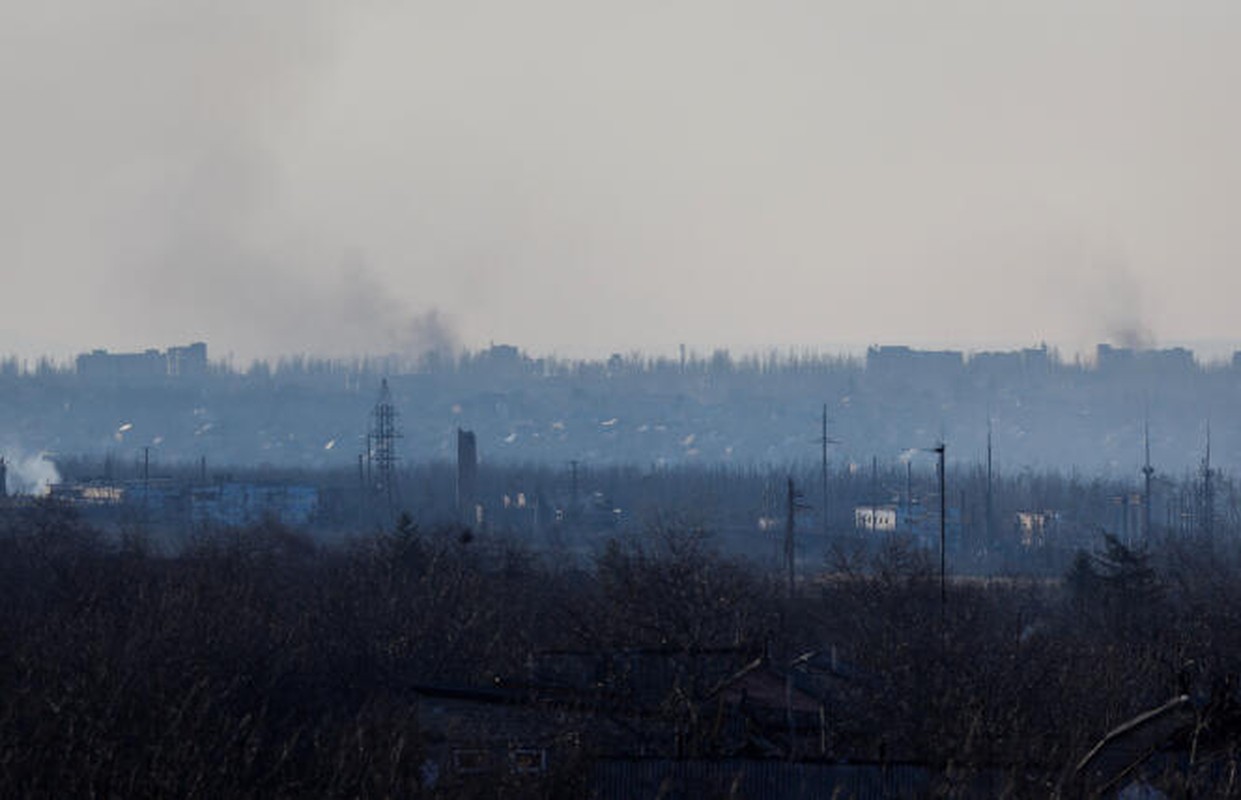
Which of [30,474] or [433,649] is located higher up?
[30,474]

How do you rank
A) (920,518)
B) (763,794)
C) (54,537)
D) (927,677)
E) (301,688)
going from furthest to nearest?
1. (920,518)
2. (54,537)
3. (301,688)
4. (927,677)
5. (763,794)

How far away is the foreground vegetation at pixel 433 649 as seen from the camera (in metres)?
12.8

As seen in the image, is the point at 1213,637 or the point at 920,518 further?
the point at 920,518

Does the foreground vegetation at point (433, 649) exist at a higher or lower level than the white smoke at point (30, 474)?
lower

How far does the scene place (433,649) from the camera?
21.0 meters

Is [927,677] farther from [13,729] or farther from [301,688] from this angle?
[13,729]

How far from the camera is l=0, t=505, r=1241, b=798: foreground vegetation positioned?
12750 mm

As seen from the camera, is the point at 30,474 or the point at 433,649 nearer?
the point at 433,649

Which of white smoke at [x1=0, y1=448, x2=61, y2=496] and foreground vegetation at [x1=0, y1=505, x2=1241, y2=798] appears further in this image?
white smoke at [x1=0, y1=448, x2=61, y2=496]

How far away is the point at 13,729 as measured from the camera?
13.2 m

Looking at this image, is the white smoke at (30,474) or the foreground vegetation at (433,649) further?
the white smoke at (30,474)

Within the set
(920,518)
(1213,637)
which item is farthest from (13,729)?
(920,518)

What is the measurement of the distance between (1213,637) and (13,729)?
43.5 feet

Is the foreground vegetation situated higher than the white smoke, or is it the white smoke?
the white smoke
